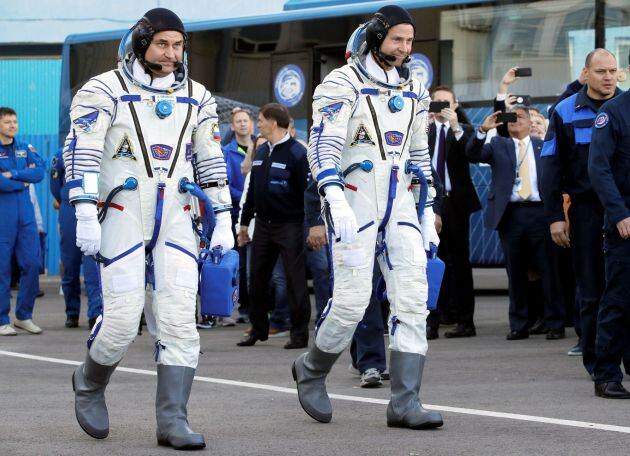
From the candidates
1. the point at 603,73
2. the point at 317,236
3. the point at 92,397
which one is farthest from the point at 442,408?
the point at 603,73

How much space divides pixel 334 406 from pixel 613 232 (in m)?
1.90

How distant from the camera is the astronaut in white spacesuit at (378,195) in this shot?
705 centimetres

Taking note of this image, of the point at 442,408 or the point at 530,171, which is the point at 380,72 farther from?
the point at 530,171

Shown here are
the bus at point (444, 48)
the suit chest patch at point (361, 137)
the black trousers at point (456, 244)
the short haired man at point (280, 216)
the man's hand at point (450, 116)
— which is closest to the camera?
the suit chest patch at point (361, 137)

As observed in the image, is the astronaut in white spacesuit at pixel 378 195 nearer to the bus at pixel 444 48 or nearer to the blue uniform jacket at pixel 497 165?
the blue uniform jacket at pixel 497 165

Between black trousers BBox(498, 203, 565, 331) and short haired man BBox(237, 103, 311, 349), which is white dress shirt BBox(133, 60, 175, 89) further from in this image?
black trousers BBox(498, 203, 565, 331)

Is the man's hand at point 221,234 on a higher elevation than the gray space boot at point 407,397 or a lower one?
higher

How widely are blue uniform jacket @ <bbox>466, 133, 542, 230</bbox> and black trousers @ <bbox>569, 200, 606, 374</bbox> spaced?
3.25 m

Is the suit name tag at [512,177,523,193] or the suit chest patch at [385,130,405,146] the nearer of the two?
the suit chest patch at [385,130,405,146]

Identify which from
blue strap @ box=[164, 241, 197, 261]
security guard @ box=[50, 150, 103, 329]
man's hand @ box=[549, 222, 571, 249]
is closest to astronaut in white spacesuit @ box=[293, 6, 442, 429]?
blue strap @ box=[164, 241, 197, 261]

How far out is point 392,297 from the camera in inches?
280

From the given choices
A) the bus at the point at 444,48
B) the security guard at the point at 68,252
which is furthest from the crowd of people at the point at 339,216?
the bus at the point at 444,48

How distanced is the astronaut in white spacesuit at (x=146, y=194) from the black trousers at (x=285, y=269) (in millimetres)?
4890

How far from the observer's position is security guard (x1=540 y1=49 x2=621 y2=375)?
8688 millimetres
